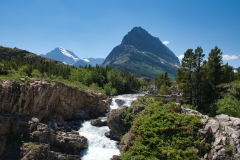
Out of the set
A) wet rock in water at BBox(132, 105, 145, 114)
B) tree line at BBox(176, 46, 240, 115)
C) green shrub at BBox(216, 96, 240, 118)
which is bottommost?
wet rock in water at BBox(132, 105, 145, 114)

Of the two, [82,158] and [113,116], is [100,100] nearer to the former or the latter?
[113,116]

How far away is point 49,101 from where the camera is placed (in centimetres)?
3672

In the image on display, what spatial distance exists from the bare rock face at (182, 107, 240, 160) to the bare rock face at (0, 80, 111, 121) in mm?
25640

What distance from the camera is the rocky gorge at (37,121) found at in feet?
79.4

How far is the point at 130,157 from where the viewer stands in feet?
66.3

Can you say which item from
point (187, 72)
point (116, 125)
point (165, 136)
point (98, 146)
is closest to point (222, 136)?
point (165, 136)

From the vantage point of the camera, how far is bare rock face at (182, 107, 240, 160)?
710 inches

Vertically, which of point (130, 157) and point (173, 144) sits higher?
point (173, 144)

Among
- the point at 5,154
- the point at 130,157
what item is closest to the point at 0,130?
the point at 5,154

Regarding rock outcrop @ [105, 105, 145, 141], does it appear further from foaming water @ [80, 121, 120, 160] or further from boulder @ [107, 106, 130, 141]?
foaming water @ [80, 121, 120, 160]

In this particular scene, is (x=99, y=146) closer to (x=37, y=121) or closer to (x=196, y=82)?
(x=37, y=121)

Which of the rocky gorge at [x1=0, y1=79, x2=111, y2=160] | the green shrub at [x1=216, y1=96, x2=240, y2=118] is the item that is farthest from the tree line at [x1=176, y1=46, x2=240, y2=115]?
the rocky gorge at [x1=0, y1=79, x2=111, y2=160]

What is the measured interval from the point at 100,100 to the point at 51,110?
520 inches

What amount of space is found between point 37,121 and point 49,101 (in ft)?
29.5
